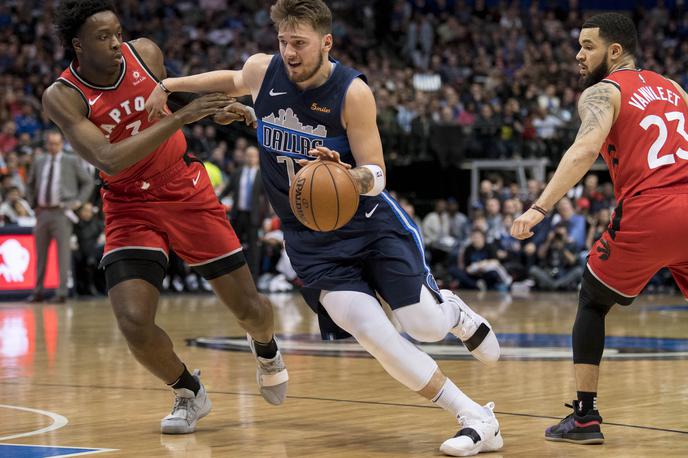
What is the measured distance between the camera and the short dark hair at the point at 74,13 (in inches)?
220

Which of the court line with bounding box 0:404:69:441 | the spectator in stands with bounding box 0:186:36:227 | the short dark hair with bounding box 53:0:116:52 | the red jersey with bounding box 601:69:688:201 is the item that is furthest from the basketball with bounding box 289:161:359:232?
the spectator in stands with bounding box 0:186:36:227

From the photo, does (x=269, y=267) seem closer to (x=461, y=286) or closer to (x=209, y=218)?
(x=461, y=286)

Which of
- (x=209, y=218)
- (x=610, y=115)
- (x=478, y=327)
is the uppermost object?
(x=610, y=115)

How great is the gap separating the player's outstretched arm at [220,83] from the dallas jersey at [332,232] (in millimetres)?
59

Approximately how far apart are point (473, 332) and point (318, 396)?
140 cm

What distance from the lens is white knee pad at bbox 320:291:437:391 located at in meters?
4.91

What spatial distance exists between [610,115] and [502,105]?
16706 mm

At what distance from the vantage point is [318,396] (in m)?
6.59

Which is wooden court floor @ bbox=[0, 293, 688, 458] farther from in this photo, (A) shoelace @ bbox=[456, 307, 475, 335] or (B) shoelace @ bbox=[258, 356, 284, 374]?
(A) shoelace @ bbox=[456, 307, 475, 335]

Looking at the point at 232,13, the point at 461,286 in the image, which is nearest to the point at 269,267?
the point at 461,286

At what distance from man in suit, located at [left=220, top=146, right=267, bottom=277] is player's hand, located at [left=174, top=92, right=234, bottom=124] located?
10630 millimetres

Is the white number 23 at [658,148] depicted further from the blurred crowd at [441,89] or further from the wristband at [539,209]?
the blurred crowd at [441,89]

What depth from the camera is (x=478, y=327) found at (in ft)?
18.2

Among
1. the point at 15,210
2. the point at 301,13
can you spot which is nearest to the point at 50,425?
the point at 301,13
